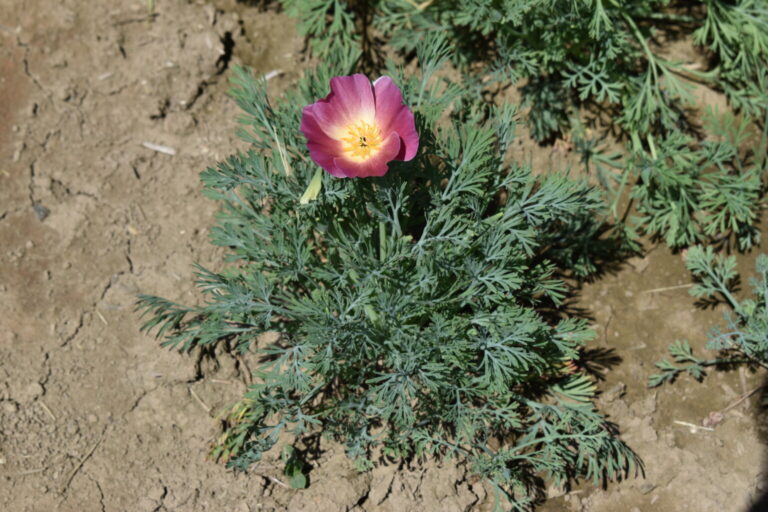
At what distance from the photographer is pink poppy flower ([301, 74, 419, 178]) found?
8.11ft

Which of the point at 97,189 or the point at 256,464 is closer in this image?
the point at 256,464

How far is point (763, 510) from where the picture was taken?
3006 millimetres

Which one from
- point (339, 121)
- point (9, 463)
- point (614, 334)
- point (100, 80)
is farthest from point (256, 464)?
point (100, 80)

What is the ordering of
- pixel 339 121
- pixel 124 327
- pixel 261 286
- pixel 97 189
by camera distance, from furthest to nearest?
1. pixel 97 189
2. pixel 124 327
3. pixel 261 286
4. pixel 339 121

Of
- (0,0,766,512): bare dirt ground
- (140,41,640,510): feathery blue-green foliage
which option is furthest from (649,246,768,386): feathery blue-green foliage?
(140,41,640,510): feathery blue-green foliage

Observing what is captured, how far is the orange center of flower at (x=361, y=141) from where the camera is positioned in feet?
8.30

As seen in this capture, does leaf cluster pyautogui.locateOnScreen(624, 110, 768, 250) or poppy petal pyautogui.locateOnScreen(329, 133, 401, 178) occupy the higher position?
poppy petal pyautogui.locateOnScreen(329, 133, 401, 178)

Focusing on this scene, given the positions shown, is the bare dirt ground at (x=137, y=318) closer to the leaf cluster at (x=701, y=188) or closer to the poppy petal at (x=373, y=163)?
the leaf cluster at (x=701, y=188)

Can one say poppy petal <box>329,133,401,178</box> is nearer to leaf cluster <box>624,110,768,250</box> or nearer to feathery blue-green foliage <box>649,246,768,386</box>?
leaf cluster <box>624,110,768,250</box>

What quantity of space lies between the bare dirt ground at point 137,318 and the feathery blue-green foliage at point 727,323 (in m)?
0.08

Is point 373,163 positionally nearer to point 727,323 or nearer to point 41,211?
point 41,211

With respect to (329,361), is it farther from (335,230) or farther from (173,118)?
(173,118)

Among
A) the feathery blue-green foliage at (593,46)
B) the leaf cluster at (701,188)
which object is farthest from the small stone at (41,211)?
the leaf cluster at (701,188)

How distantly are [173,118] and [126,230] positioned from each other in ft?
1.96
